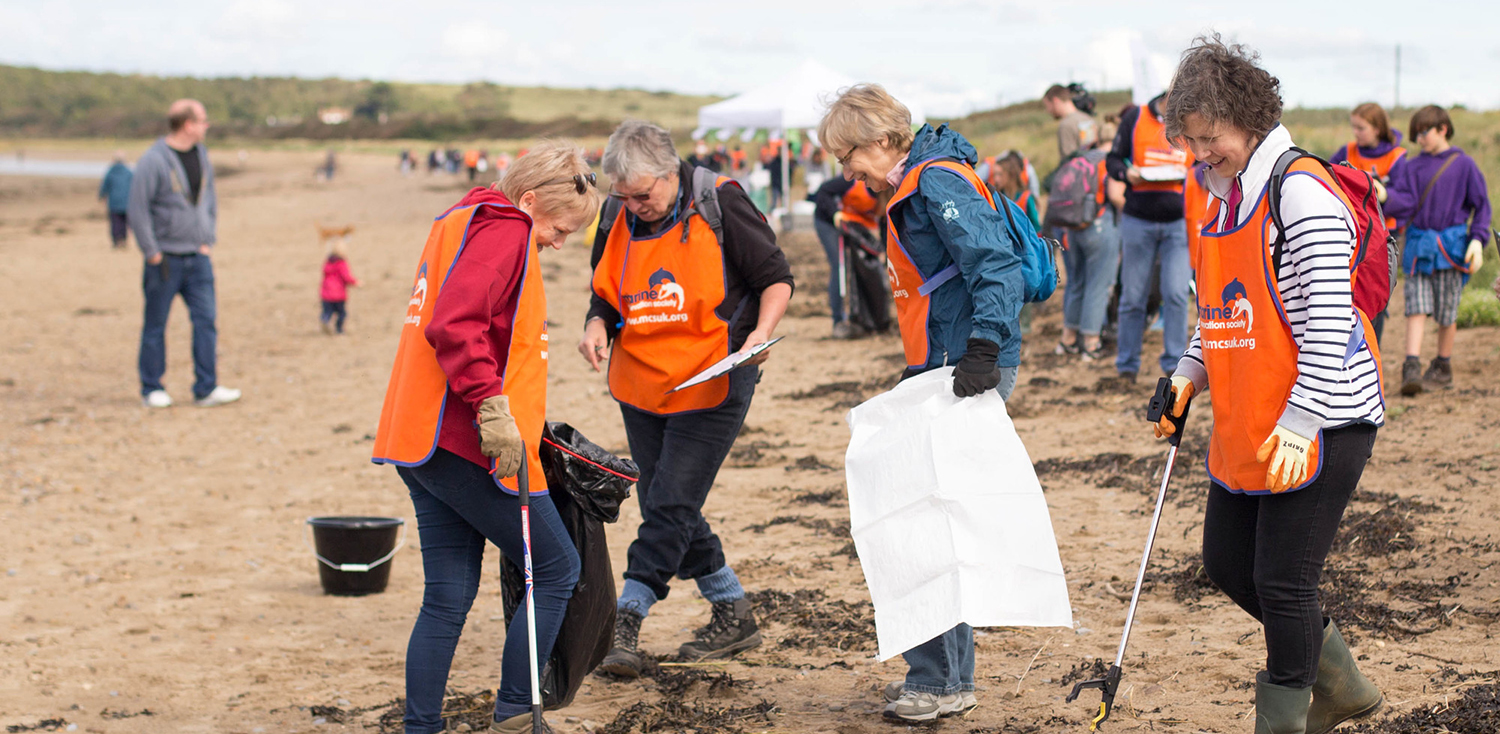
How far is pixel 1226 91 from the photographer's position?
270 cm

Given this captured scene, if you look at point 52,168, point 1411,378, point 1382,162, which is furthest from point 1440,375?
point 52,168

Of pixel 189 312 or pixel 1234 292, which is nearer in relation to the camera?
pixel 1234 292

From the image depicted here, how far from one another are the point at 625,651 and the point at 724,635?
1.32 feet

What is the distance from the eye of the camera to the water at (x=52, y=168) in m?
53.2

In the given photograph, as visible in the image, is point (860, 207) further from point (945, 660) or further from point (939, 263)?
point (945, 660)

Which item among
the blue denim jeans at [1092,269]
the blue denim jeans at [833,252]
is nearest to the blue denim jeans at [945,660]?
the blue denim jeans at [1092,269]

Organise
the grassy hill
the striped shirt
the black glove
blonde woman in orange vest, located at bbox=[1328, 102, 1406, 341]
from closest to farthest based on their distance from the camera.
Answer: the striped shirt < the black glove < blonde woman in orange vest, located at bbox=[1328, 102, 1406, 341] < the grassy hill

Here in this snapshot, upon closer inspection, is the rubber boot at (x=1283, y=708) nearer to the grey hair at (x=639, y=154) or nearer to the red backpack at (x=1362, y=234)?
the red backpack at (x=1362, y=234)

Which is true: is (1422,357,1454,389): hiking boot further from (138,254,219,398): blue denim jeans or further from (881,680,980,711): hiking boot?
(138,254,219,398): blue denim jeans

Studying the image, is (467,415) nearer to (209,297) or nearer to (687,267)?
(687,267)

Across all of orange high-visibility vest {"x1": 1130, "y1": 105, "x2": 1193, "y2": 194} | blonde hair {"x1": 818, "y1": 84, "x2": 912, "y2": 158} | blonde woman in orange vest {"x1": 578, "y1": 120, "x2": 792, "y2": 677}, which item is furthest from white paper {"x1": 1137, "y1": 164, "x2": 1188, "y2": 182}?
blonde hair {"x1": 818, "y1": 84, "x2": 912, "y2": 158}

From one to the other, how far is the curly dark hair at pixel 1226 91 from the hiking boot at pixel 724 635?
2.39 m

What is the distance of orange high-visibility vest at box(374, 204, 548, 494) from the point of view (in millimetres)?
3102

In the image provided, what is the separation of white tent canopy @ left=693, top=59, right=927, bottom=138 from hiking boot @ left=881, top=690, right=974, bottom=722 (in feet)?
51.8
